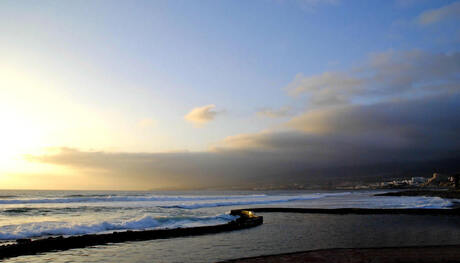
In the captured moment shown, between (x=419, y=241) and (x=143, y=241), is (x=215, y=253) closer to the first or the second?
(x=143, y=241)

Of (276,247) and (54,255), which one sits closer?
(54,255)

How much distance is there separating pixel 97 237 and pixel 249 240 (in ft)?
23.3

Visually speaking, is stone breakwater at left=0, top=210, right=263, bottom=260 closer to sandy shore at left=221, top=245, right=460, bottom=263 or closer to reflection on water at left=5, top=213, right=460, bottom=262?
reflection on water at left=5, top=213, right=460, bottom=262

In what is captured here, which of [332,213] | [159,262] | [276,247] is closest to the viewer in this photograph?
[159,262]

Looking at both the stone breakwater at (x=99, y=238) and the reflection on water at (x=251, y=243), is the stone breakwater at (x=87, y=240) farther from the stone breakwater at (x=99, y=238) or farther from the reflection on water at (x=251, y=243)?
the reflection on water at (x=251, y=243)

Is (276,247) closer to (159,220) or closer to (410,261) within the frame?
(410,261)

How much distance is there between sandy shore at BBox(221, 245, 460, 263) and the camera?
34.2ft

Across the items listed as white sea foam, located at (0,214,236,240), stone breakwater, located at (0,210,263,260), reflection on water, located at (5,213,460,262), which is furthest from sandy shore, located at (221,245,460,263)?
white sea foam, located at (0,214,236,240)

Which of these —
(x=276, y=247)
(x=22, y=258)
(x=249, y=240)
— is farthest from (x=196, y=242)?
(x=22, y=258)

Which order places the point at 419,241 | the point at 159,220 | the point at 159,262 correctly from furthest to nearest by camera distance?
1. the point at 159,220
2. the point at 419,241
3. the point at 159,262

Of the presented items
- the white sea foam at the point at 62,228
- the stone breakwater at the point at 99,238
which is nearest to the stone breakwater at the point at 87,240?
the stone breakwater at the point at 99,238

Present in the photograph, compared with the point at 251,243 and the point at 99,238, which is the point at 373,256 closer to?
the point at 251,243

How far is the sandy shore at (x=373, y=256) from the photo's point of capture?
10.4m

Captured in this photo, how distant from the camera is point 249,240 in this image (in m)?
16.4
